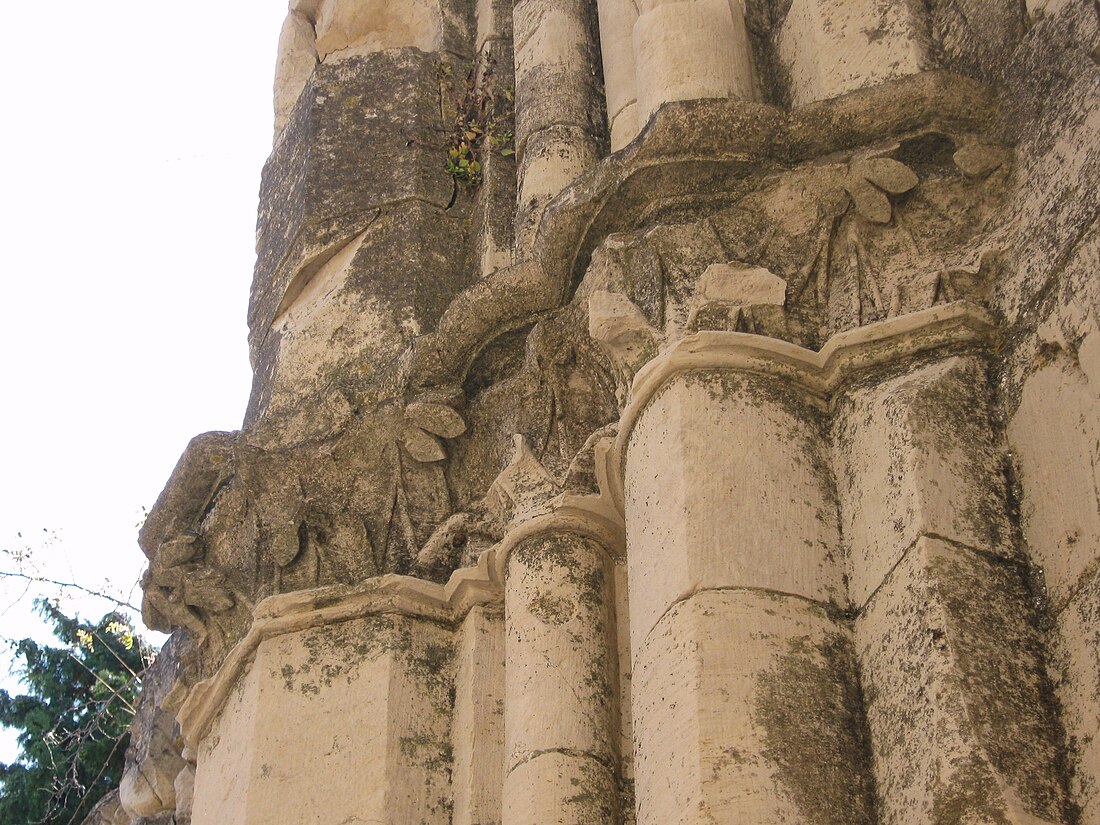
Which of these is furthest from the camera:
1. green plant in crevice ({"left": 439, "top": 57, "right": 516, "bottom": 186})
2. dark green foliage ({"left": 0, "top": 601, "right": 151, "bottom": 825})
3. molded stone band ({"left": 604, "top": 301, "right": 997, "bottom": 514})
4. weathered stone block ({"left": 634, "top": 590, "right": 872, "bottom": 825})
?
dark green foliage ({"left": 0, "top": 601, "right": 151, "bottom": 825})

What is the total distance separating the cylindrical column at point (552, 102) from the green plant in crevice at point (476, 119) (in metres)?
0.20

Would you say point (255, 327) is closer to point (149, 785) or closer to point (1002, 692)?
point (149, 785)

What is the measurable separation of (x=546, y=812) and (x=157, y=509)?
1716mm

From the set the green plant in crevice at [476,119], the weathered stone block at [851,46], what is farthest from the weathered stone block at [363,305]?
the weathered stone block at [851,46]

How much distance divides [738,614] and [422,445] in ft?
4.80

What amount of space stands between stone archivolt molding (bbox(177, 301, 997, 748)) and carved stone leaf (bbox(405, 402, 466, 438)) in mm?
419

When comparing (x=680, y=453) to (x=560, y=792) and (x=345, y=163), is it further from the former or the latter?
(x=345, y=163)

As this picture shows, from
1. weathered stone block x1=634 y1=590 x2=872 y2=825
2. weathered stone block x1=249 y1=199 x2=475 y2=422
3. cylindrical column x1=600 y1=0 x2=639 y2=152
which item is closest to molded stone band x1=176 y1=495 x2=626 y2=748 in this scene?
weathered stone block x1=249 y1=199 x2=475 y2=422

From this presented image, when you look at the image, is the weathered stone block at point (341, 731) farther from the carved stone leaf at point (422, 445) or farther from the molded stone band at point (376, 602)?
the carved stone leaf at point (422, 445)

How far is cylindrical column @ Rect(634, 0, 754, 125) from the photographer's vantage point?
4.80 meters

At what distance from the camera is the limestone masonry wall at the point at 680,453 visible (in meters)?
3.47

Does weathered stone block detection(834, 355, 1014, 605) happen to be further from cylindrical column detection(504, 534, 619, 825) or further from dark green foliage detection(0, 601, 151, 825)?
dark green foliage detection(0, 601, 151, 825)

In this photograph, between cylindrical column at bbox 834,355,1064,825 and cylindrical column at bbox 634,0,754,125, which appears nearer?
cylindrical column at bbox 834,355,1064,825

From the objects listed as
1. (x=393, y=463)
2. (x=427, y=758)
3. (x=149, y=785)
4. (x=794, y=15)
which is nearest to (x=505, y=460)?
(x=393, y=463)
